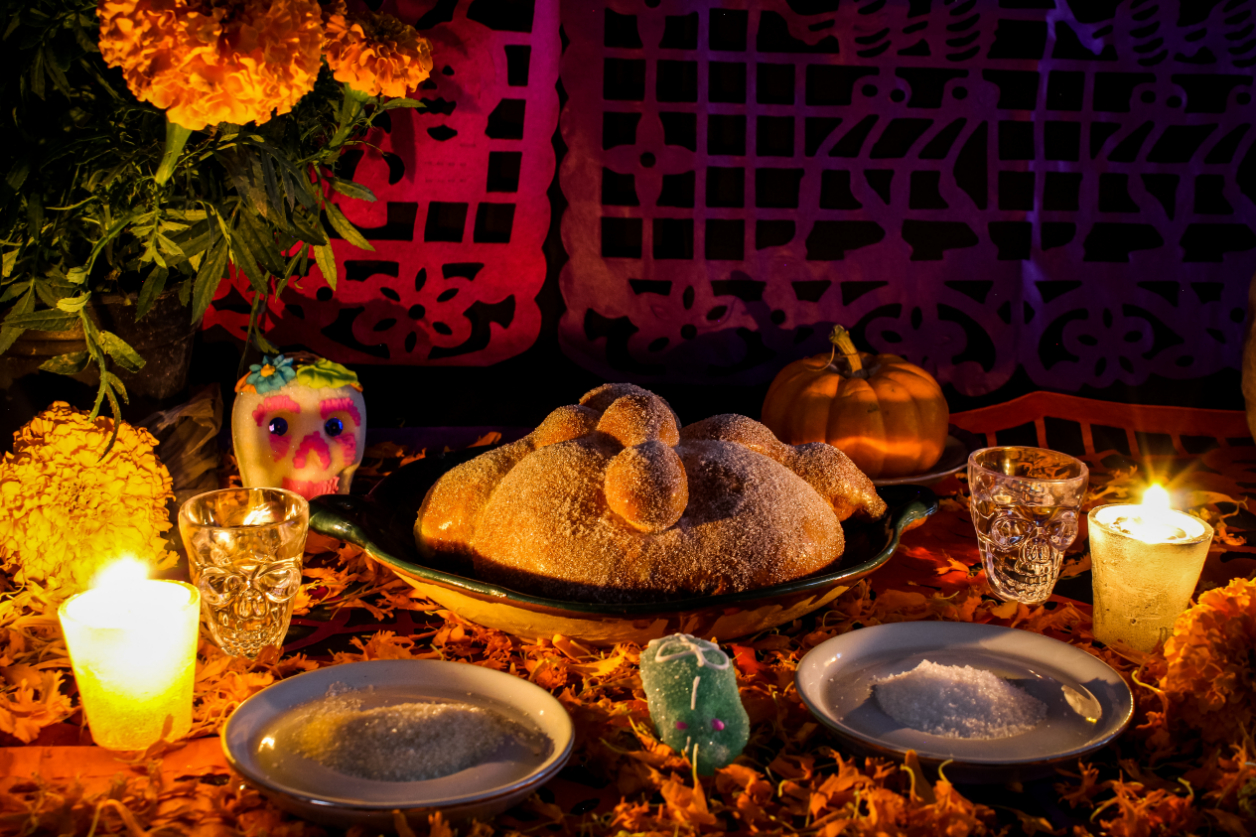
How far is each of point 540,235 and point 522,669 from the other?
3.14ft

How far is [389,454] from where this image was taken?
1.57 metres

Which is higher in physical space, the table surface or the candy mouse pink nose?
the candy mouse pink nose

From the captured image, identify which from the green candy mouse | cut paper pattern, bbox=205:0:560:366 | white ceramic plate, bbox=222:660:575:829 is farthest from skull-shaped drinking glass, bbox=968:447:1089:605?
cut paper pattern, bbox=205:0:560:366

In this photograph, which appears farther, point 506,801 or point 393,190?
point 393,190

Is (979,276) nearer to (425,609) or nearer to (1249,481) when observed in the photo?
(1249,481)

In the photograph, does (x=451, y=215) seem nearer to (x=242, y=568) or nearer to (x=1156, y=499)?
(x=242, y=568)

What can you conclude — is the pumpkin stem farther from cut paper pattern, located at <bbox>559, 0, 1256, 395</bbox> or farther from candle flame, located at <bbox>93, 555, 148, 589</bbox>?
candle flame, located at <bbox>93, 555, 148, 589</bbox>

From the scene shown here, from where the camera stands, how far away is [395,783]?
0.74 metres

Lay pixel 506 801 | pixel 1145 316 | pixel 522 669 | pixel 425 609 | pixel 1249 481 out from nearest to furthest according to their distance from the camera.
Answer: pixel 506 801
pixel 522 669
pixel 425 609
pixel 1249 481
pixel 1145 316

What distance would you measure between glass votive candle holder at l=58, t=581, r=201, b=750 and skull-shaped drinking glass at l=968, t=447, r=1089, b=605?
0.76 metres

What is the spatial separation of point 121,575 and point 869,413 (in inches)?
38.4

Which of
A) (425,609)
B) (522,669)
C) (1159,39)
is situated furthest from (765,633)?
(1159,39)

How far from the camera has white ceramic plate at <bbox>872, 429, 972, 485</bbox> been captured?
4.51 ft

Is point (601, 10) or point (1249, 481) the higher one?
point (601, 10)
